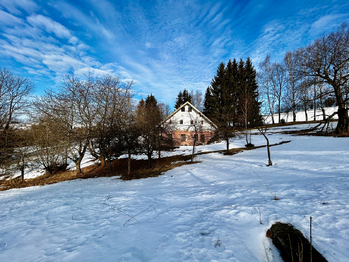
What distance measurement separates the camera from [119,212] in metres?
4.88

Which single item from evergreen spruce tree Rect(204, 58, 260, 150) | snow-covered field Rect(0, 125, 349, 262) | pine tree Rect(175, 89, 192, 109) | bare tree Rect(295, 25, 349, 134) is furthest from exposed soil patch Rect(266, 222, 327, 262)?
pine tree Rect(175, 89, 192, 109)

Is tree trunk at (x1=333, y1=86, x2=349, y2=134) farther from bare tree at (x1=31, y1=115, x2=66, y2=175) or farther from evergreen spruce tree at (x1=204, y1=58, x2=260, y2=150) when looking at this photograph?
bare tree at (x1=31, y1=115, x2=66, y2=175)

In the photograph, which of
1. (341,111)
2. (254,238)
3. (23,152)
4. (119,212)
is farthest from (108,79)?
(341,111)

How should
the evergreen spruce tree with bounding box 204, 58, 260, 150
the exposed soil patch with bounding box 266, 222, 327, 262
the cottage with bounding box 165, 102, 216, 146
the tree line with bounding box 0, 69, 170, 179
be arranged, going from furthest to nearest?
the evergreen spruce tree with bounding box 204, 58, 260, 150 < the cottage with bounding box 165, 102, 216, 146 < the tree line with bounding box 0, 69, 170, 179 < the exposed soil patch with bounding box 266, 222, 327, 262

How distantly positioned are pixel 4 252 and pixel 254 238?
5.55 m

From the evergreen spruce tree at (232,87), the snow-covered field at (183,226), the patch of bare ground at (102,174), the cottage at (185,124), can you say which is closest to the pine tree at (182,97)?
the evergreen spruce tree at (232,87)

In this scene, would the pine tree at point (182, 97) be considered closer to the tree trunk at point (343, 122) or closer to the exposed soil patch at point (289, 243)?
the tree trunk at point (343, 122)

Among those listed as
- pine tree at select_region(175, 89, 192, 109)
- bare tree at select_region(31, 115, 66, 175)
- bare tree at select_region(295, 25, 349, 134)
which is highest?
pine tree at select_region(175, 89, 192, 109)

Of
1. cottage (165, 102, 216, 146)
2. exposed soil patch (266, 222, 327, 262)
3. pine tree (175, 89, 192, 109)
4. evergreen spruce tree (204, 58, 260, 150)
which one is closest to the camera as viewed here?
exposed soil patch (266, 222, 327, 262)

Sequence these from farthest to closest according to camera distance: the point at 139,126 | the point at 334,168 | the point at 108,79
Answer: the point at 108,79 → the point at 139,126 → the point at 334,168

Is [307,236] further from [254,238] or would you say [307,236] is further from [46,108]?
[46,108]

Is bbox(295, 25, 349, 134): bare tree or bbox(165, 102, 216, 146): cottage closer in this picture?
bbox(295, 25, 349, 134): bare tree

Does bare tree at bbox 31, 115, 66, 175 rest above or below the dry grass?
above

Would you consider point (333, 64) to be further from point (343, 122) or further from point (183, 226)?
point (183, 226)
